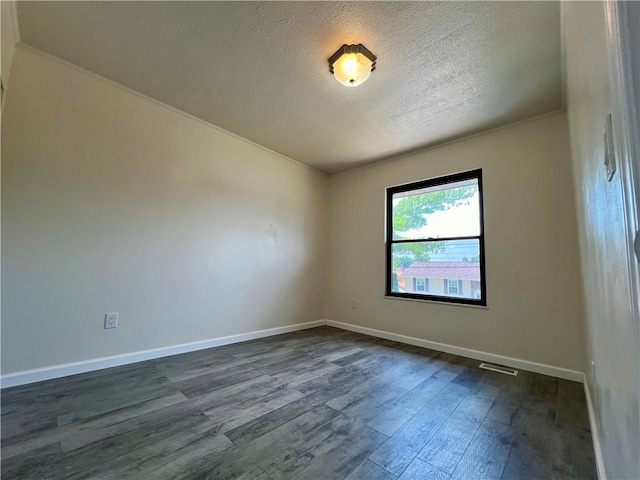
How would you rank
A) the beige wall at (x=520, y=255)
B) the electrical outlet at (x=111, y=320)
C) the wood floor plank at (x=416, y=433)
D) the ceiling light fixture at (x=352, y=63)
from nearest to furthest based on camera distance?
the wood floor plank at (x=416, y=433) < the ceiling light fixture at (x=352, y=63) < the electrical outlet at (x=111, y=320) < the beige wall at (x=520, y=255)

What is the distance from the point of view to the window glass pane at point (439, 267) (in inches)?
114

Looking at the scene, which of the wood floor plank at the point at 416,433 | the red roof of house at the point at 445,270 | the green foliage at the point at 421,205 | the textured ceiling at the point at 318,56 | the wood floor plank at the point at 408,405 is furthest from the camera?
the green foliage at the point at 421,205

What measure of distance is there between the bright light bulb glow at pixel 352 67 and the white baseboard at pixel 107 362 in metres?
2.82

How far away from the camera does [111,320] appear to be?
2240mm

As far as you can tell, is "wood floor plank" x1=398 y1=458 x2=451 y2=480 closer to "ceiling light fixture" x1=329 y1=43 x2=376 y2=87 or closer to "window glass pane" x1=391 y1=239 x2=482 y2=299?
"window glass pane" x1=391 y1=239 x2=482 y2=299

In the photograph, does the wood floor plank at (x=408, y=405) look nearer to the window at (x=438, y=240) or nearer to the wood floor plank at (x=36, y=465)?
the window at (x=438, y=240)

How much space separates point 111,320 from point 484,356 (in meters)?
3.53

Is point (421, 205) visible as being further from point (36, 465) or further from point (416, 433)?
point (36, 465)

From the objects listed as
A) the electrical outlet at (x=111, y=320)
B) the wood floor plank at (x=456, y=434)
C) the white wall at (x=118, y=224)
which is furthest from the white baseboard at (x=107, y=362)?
the wood floor plank at (x=456, y=434)

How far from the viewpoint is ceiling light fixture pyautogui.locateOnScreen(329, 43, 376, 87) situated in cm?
183

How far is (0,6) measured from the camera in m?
1.52

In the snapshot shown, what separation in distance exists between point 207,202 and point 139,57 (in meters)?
1.34

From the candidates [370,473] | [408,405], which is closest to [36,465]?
[370,473]

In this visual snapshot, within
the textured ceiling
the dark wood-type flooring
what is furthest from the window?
the dark wood-type flooring
